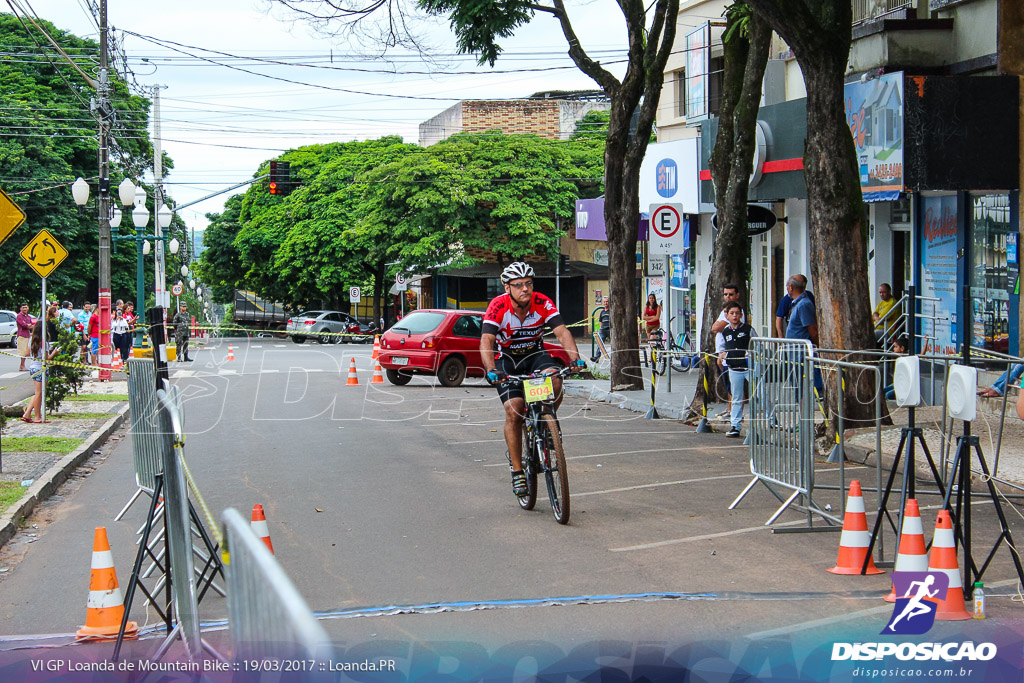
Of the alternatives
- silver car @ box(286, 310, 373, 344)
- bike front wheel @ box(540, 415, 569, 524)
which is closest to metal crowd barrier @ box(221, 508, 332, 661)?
bike front wheel @ box(540, 415, 569, 524)

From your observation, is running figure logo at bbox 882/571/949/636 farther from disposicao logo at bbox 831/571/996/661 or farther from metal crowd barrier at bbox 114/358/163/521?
metal crowd barrier at bbox 114/358/163/521

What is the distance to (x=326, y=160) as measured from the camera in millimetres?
66625

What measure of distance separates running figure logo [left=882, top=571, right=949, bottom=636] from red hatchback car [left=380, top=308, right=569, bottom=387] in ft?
53.9

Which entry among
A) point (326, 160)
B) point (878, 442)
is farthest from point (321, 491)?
point (326, 160)

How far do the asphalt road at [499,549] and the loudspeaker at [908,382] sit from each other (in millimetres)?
1140

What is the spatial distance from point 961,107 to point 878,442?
8687mm

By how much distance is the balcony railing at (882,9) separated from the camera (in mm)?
16672

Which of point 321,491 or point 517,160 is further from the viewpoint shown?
point 517,160

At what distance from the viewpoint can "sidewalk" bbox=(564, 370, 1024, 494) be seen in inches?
384

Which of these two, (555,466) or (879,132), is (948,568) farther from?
(879,132)

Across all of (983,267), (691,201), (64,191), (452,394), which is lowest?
(452,394)

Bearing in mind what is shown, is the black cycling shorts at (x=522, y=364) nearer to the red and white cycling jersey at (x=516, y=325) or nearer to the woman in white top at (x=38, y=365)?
the red and white cycling jersey at (x=516, y=325)

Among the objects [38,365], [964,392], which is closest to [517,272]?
[964,392]

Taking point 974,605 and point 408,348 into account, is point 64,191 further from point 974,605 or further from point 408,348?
point 974,605
